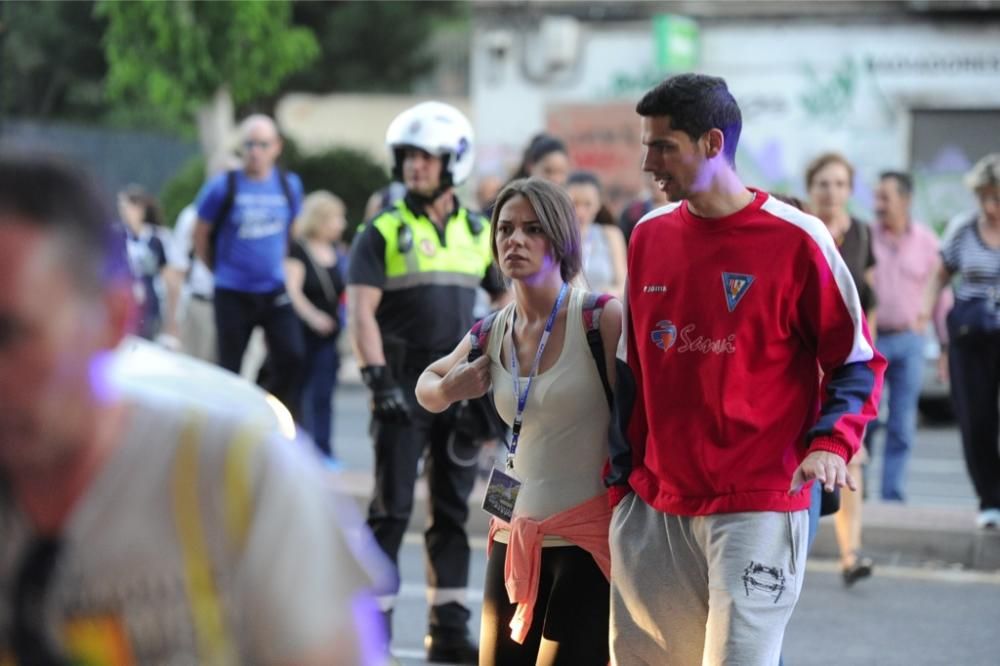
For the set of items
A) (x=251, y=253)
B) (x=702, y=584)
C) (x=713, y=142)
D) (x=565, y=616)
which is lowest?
(x=565, y=616)

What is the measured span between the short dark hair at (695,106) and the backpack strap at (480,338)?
879mm

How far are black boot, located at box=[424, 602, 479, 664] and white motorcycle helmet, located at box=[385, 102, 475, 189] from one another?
5.26ft

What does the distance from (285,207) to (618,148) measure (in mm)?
11681

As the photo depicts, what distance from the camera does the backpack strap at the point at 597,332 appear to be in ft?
14.0

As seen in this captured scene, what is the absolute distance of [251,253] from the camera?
9.32m

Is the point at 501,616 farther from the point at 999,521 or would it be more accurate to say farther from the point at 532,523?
the point at 999,521

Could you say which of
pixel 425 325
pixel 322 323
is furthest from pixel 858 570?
pixel 322 323

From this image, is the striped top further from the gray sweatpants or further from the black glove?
the gray sweatpants

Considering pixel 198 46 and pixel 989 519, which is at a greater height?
pixel 198 46

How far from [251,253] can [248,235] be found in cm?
11

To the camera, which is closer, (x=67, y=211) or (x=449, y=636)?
(x=67, y=211)

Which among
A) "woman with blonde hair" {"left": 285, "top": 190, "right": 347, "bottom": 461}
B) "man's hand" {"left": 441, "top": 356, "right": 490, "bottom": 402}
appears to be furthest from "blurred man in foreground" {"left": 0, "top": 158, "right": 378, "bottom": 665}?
"woman with blonde hair" {"left": 285, "top": 190, "right": 347, "bottom": 461}

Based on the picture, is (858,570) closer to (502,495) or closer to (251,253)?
(502,495)

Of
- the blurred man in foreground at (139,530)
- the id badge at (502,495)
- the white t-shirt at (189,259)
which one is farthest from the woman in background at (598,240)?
the blurred man in foreground at (139,530)
